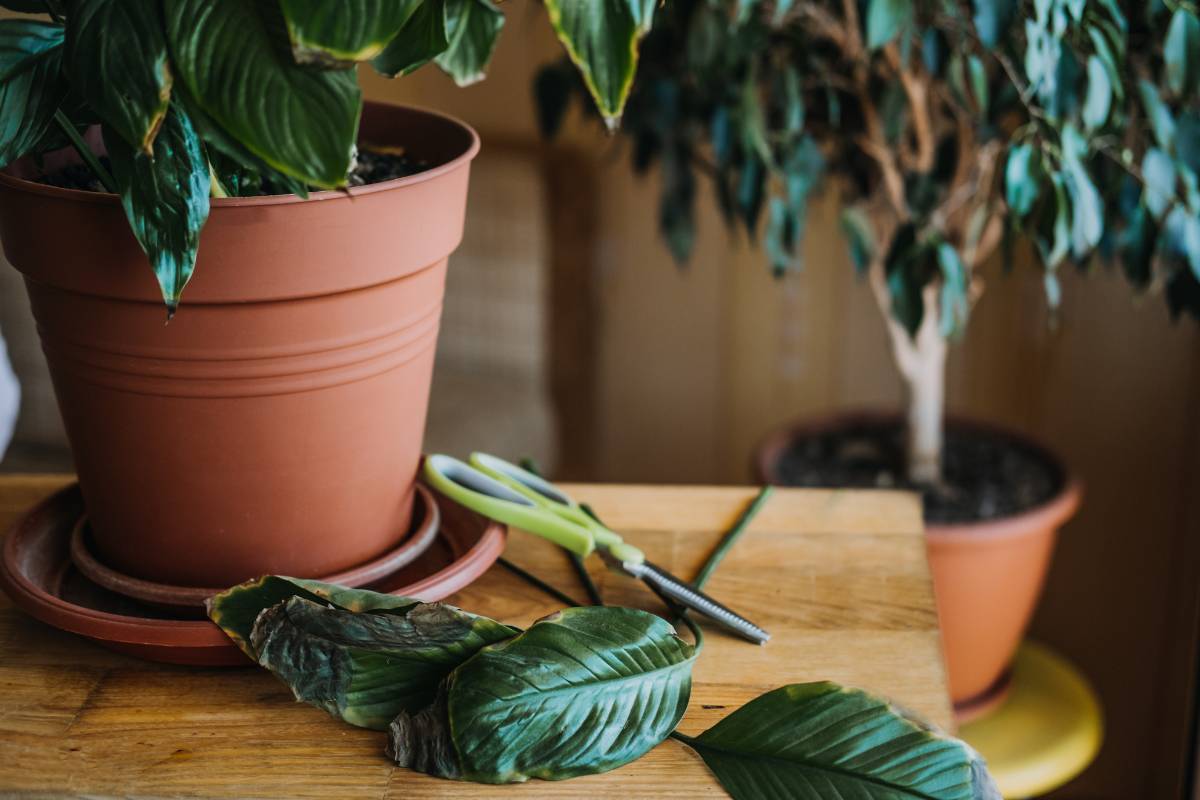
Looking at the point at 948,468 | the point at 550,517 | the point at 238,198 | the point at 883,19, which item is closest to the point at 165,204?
the point at 238,198

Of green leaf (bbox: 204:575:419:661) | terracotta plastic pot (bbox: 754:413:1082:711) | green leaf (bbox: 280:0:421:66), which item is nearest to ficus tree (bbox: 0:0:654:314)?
green leaf (bbox: 280:0:421:66)

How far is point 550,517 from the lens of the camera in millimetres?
724

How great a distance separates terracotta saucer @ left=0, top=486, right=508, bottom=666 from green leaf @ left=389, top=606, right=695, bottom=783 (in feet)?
0.33

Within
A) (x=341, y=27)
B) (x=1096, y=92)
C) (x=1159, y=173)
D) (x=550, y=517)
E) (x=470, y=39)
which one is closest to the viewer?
(x=341, y=27)

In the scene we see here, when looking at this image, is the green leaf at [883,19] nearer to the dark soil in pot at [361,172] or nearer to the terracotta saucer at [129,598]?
the dark soil in pot at [361,172]

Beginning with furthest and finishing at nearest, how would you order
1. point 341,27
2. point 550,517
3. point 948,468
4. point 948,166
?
1. point 948,468
2. point 948,166
3. point 550,517
4. point 341,27

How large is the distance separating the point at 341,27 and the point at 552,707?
313 millimetres

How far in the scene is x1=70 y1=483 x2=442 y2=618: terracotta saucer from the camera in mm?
667

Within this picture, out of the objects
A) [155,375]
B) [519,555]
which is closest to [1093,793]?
[519,555]

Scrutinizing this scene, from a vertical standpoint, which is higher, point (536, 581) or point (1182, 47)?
point (1182, 47)

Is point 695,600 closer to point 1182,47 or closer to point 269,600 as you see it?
point 269,600

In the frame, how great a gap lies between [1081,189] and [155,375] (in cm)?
75

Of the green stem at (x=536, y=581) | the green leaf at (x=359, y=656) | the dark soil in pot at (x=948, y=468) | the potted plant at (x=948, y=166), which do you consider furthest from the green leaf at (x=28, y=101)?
the dark soil in pot at (x=948, y=468)

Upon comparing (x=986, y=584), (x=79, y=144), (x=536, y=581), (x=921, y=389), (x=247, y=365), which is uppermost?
(x=79, y=144)
